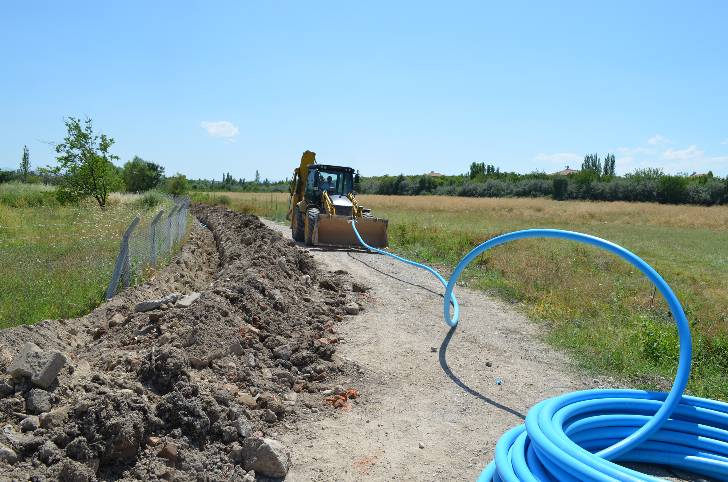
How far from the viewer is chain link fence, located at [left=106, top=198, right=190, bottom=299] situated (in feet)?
28.9

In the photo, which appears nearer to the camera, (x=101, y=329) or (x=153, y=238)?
(x=101, y=329)

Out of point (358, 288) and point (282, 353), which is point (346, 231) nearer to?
point (358, 288)

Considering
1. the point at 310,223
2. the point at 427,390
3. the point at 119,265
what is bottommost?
the point at 427,390

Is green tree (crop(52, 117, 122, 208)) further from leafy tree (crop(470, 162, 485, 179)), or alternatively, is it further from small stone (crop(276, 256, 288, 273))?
leafy tree (crop(470, 162, 485, 179))

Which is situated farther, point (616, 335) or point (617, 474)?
point (616, 335)

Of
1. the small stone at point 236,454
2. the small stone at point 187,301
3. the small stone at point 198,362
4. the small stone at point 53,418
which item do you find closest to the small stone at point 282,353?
the small stone at point 198,362

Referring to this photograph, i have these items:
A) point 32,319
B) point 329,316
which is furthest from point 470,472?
point 32,319

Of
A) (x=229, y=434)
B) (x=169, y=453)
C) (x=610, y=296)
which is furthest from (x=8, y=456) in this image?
(x=610, y=296)

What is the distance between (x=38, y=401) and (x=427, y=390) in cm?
355

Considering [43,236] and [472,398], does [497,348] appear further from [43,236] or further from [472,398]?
[43,236]

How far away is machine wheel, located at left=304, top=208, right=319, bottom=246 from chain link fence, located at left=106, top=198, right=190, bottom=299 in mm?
3745

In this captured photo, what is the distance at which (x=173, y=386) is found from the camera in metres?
4.72

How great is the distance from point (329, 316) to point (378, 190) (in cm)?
7333

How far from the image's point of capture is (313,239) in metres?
16.0
